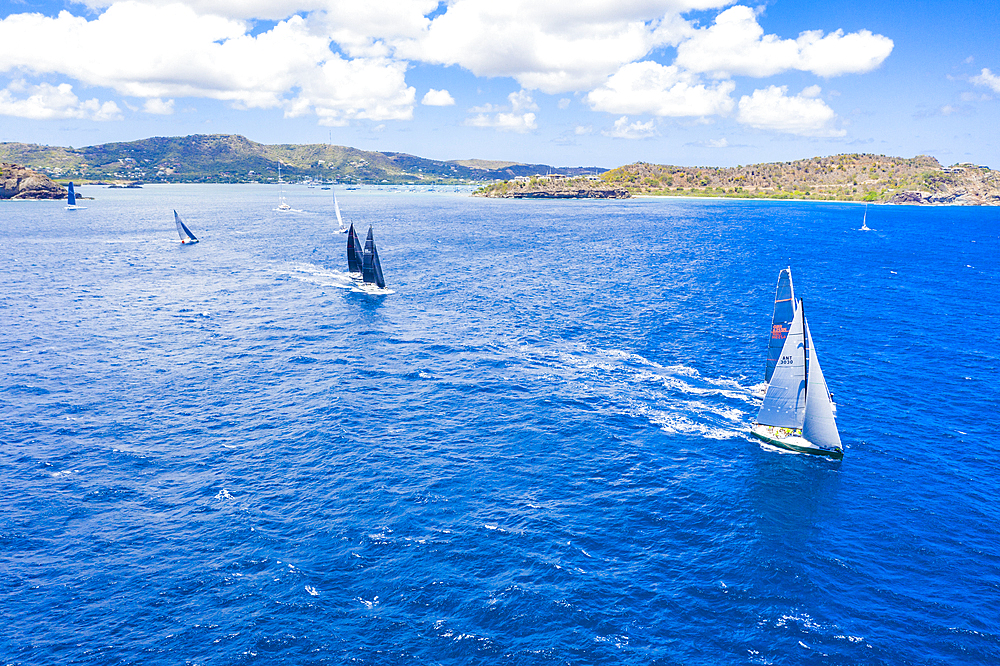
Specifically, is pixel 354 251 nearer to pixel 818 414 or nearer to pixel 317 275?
pixel 317 275

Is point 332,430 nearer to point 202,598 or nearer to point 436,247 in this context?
point 202,598

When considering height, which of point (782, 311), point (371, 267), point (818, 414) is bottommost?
point (818, 414)

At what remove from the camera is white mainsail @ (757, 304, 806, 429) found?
169 feet

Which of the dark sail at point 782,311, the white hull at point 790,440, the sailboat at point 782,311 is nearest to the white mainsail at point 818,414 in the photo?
the white hull at point 790,440

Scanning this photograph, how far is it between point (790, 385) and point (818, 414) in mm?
3731

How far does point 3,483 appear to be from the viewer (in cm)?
4725

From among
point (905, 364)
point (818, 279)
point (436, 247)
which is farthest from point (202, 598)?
point (436, 247)

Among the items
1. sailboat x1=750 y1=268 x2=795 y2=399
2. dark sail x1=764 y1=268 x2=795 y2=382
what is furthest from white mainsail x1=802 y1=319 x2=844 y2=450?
sailboat x1=750 y1=268 x2=795 y2=399

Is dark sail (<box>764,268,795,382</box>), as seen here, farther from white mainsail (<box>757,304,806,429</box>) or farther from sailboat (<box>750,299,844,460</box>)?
sailboat (<box>750,299,844,460</box>)

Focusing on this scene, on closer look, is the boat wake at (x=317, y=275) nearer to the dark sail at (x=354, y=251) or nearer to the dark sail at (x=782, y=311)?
the dark sail at (x=354, y=251)

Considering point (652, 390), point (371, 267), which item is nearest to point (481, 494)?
point (652, 390)

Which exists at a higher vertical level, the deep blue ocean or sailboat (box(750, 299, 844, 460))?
sailboat (box(750, 299, 844, 460))

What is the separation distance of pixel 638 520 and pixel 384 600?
69.3 feet

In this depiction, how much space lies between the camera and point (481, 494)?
4706cm
